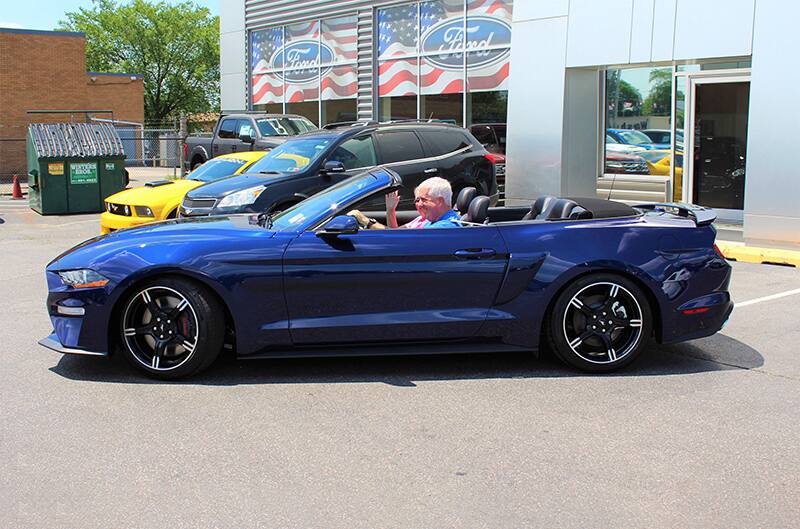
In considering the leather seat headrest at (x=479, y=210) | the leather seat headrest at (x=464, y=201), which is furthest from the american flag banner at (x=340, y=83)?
the leather seat headrest at (x=479, y=210)

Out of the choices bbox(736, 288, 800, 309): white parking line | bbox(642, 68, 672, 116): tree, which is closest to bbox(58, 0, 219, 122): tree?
bbox(642, 68, 672, 116): tree

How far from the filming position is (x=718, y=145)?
14.2 meters

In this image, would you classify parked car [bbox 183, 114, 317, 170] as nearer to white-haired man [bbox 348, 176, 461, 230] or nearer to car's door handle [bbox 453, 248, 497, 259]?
white-haired man [bbox 348, 176, 461, 230]

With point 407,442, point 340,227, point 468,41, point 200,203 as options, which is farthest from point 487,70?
point 407,442

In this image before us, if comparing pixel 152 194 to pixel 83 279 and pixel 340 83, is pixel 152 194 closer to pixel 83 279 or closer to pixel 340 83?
pixel 83 279

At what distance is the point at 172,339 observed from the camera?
5582 mm

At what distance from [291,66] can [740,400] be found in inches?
773

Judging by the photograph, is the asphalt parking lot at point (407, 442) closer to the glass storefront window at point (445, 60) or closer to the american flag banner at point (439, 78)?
the glass storefront window at point (445, 60)

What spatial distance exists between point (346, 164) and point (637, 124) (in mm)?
8223

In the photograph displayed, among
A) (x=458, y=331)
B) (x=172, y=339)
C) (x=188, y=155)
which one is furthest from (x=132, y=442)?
(x=188, y=155)

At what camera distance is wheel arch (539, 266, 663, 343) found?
18.9 ft

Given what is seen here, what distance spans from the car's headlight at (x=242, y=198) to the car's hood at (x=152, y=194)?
172 centimetres

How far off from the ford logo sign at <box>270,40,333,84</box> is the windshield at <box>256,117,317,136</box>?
10.1ft

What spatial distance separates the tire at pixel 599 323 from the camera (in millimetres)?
5773
